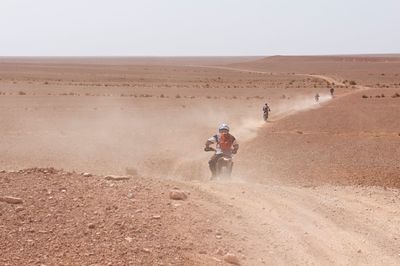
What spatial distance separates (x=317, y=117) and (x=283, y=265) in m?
29.6

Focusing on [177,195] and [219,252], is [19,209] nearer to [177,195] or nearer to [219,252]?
[177,195]

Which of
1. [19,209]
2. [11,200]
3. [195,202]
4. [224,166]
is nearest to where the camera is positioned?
[19,209]

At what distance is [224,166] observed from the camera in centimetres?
1392

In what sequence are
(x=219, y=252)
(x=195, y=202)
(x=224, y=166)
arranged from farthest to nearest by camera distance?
(x=224, y=166) → (x=195, y=202) → (x=219, y=252)

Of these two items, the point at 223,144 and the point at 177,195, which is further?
the point at 223,144

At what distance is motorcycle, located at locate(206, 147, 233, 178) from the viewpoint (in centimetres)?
1384

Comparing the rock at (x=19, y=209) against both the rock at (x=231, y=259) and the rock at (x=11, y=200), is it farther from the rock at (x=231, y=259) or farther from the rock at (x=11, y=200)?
the rock at (x=231, y=259)

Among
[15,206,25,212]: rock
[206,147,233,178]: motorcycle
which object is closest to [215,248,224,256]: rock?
[15,206,25,212]: rock

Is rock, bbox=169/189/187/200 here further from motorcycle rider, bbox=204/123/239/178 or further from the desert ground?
motorcycle rider, bbox=204/123/239/178

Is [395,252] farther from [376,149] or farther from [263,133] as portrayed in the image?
[263,133]

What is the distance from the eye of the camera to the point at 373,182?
52.3 feet

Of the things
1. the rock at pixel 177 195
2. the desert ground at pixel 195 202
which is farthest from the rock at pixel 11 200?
the rock at pixel 177 195

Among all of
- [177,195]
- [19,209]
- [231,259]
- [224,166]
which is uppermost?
[19,209]

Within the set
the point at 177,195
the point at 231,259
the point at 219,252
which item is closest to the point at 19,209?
the point at 177,195
